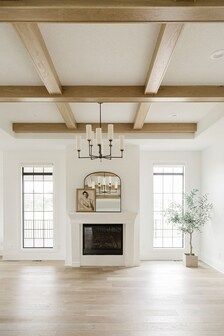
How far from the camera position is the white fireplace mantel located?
738 cm

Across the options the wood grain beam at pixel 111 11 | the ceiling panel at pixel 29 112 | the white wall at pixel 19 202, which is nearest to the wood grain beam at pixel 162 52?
the wood grain beam at pixel 111 11

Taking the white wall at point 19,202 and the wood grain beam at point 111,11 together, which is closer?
the wood grain beam at point 111,11

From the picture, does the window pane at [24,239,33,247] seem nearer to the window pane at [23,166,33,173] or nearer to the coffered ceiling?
the window pane at [23,166,33,173]

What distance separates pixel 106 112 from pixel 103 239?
305 centimetres

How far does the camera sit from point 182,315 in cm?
436

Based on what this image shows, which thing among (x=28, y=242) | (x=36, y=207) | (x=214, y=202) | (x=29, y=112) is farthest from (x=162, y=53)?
(x=28, y=242)

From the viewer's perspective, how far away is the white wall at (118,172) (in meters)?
7.58

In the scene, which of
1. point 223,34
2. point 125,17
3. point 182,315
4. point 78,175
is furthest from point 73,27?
point 78,175

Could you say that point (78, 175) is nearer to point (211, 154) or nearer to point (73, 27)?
point (211, 154)

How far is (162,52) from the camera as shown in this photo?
309 cm

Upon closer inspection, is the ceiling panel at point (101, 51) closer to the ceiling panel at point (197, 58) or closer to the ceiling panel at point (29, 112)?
the ceiling panel at point (197, 58)

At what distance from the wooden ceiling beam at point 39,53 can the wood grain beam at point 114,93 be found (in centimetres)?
18

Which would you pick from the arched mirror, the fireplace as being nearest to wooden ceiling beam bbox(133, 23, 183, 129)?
the arched mirror

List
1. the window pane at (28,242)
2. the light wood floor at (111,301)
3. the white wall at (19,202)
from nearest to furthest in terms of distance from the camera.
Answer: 1. the light wood floor at (111,301)
2. the white wall at (19,202)
3. the window pane at (28,242)
